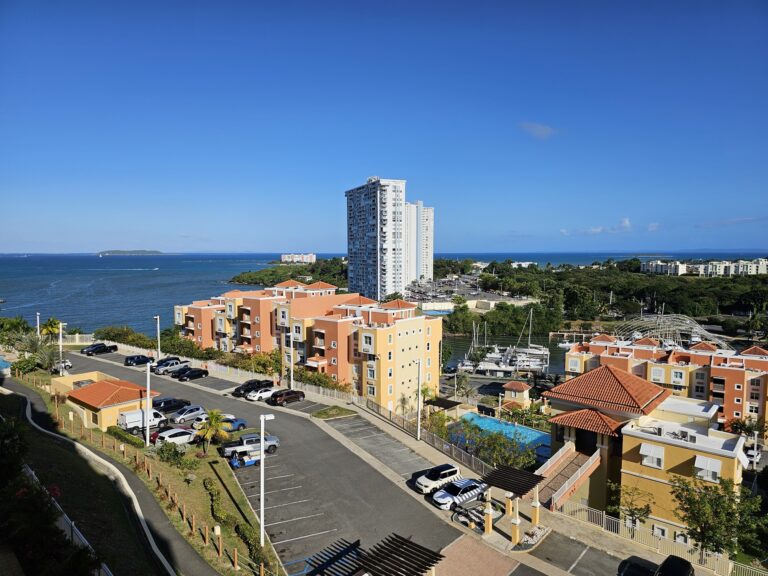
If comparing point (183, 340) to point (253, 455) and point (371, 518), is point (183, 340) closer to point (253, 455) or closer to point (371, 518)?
point (253, 455)

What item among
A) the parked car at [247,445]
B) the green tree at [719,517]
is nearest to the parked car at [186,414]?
the parked car at [247,445]

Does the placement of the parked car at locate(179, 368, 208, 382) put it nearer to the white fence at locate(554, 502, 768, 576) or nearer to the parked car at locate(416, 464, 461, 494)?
the parked car at locate(416, 464, 461, 494)

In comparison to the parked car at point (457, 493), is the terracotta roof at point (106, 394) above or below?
above

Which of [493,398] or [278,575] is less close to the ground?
[278,575]

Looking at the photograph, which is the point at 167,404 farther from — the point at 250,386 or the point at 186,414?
the point at 250,386

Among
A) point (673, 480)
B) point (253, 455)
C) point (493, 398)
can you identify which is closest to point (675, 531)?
point (673, 480)

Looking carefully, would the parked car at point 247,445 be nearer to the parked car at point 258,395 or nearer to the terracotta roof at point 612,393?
the parked car at point 258,395

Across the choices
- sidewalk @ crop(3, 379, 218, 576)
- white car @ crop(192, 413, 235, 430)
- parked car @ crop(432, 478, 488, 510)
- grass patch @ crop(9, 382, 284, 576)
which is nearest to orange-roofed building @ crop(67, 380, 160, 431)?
grass patch @ crop(9, 382, 284, 576)
